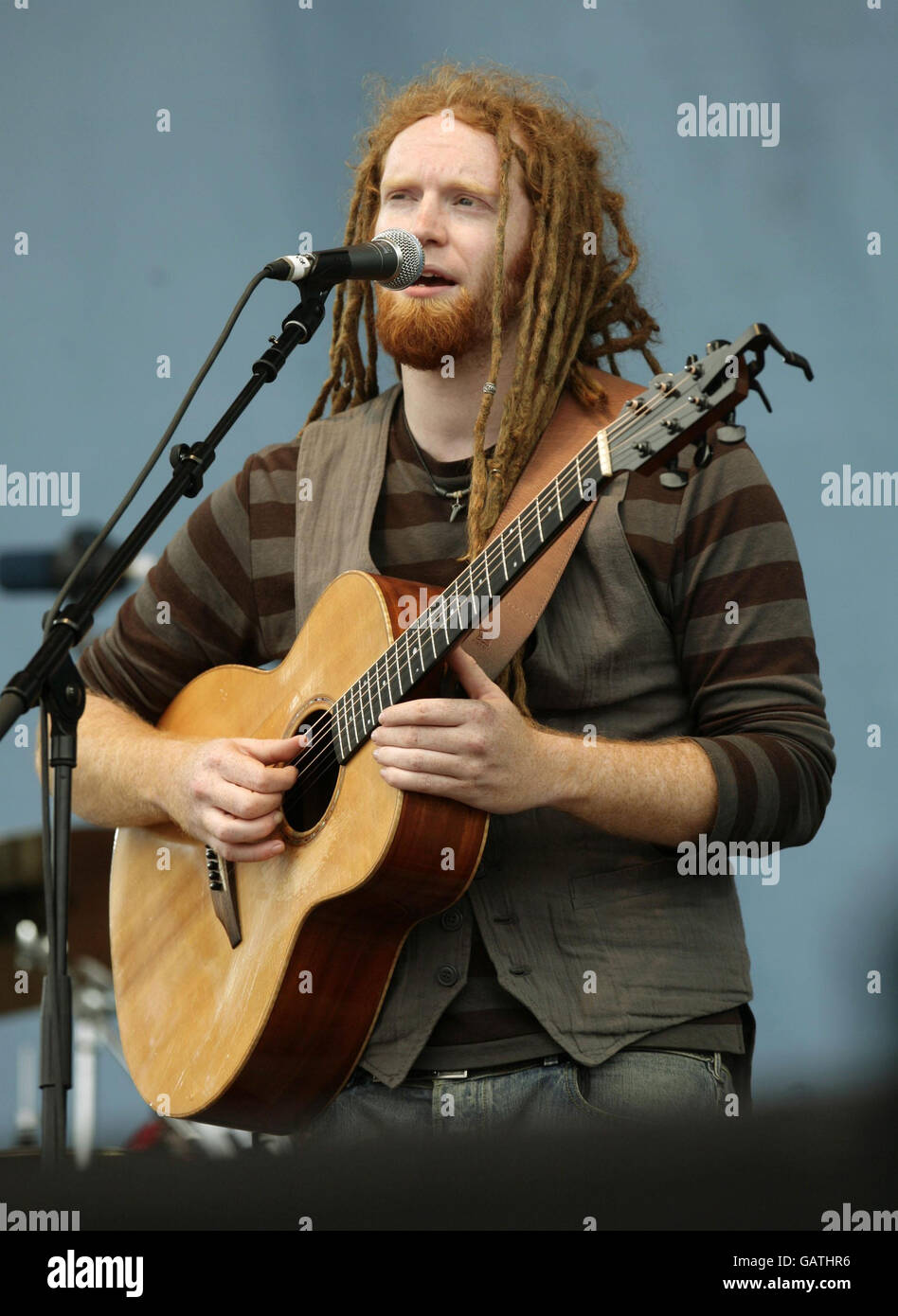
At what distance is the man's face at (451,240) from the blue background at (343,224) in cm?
60

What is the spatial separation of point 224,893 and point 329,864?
0.30 m

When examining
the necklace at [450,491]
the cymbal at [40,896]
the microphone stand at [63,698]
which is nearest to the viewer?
the microphone stand at [63,698]

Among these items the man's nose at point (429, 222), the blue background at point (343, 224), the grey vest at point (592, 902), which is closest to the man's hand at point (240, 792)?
→ the grey vest at point (592, 902)

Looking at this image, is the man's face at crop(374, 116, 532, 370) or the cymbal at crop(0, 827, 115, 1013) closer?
the man's face at crop(374, 116, 532, 370)

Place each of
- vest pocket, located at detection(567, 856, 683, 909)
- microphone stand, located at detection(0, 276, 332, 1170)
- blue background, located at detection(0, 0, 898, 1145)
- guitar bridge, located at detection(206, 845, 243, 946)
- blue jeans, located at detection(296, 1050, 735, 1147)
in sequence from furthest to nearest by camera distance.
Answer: blue background, located at detection(0, 0, 898, 1145)
guitar bridge, located at detection(206, 845, 243, 946)
vest pocket, located at detection(567, 856, 683, 909)
blue jeans, located at detection(296, 1050, 735, 1147)
microphone stand, located at detection(0, 276, 332, 1170)

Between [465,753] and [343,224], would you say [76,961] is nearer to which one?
[343,224]

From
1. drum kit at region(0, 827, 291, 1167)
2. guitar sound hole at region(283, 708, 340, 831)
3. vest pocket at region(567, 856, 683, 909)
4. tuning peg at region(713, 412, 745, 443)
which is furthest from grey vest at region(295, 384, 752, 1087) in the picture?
drum kit at region(0, 827, 291, 1167)

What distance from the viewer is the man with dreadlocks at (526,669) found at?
2098mm

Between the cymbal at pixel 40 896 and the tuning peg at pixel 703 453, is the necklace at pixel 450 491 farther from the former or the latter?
the cymbal at pixel 40 896

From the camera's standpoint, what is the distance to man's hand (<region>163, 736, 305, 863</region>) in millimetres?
2262

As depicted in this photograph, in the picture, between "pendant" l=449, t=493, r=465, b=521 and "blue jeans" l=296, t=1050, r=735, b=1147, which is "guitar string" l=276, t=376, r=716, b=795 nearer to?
"pendant" l=449, t=493, r=465, b=521

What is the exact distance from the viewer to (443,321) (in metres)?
2.47

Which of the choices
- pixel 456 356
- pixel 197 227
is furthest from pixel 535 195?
pixel 197 227

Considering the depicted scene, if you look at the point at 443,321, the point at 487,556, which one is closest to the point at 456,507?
the point at 443,321
